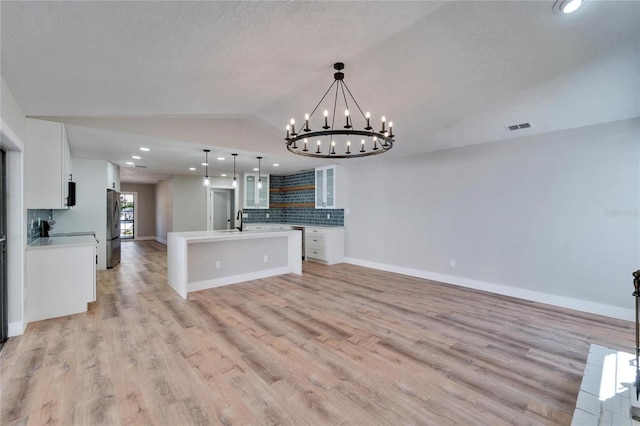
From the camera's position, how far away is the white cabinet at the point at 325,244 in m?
6.45

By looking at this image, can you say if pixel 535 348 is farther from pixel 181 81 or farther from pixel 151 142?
pixel 151 142

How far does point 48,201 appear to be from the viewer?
3.35 metres

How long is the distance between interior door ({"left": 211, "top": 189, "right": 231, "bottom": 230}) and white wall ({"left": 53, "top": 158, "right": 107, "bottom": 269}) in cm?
368

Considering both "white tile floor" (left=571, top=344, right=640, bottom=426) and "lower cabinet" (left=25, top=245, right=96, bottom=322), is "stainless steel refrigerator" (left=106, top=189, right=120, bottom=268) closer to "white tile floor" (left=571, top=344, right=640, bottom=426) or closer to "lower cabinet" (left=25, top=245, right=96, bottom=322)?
"lower cabinet" (left=25, top=245, right=96, bottom=322)

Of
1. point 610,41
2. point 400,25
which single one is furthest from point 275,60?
point 610,41

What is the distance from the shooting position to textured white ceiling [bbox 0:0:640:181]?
6.53ft

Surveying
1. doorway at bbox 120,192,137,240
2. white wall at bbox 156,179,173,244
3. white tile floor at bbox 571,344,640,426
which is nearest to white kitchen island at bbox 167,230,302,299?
Result: white tile floor at bbox 571,344,640,426

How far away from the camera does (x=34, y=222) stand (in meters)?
3.95

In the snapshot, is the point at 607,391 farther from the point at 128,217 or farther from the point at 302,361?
the point at 128,217

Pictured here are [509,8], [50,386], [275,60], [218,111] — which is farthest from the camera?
[218,111]

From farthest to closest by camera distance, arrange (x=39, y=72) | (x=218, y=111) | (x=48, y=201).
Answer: (x=218, y=111) < (x=48, y=201) < (x=39, y=72)

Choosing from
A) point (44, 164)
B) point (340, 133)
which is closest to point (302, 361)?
point (340, 133)

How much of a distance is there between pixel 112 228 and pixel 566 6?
7.49 m

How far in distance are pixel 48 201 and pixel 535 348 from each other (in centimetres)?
542
